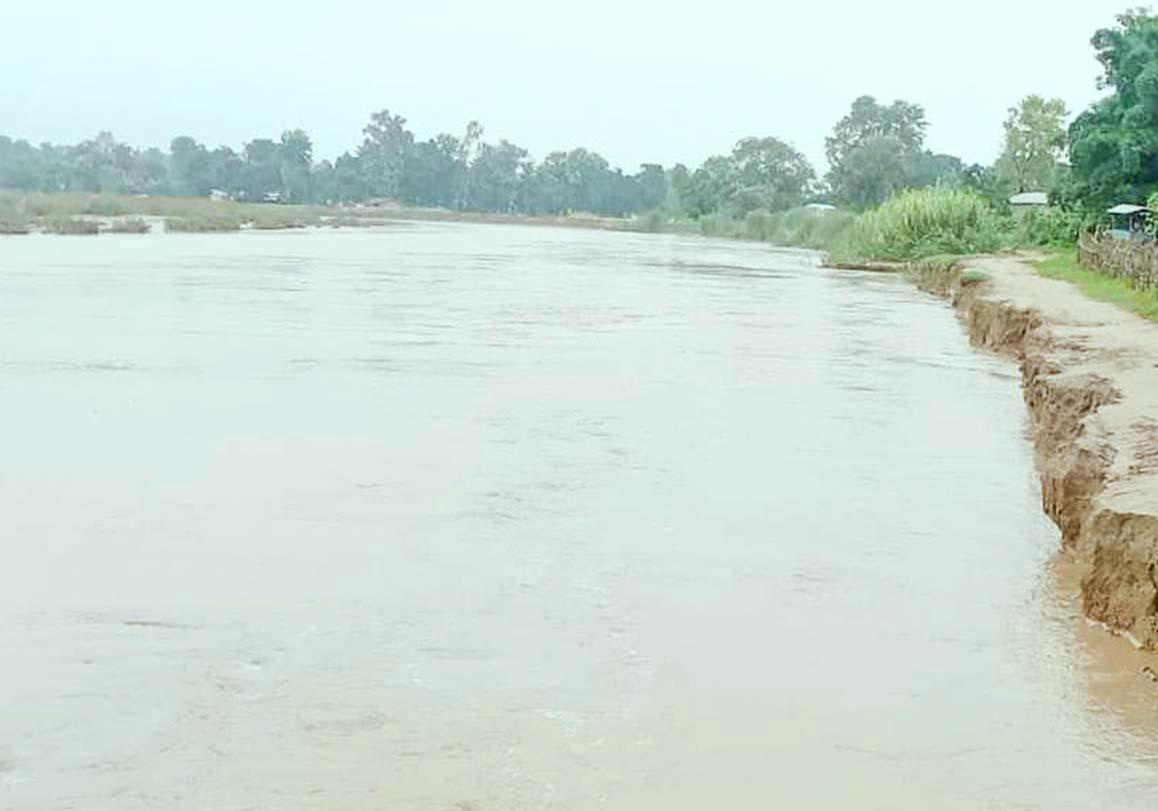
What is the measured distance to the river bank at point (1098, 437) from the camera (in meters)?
7.03

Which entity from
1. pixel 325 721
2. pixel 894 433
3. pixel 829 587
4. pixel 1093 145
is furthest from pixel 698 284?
pixel 325 721

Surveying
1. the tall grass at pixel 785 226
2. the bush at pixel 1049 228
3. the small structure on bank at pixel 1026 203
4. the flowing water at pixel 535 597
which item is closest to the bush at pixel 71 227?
the tall grass at pixel 785 226

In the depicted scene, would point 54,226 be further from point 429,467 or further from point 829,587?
point 829,587

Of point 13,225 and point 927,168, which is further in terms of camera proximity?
point 927,168

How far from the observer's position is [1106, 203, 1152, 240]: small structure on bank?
31.4 m

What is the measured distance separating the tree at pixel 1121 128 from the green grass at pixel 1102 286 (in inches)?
74.6

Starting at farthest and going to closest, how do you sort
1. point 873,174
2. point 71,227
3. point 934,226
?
1. point 873,174
2. point 71,227
3. point 934,226

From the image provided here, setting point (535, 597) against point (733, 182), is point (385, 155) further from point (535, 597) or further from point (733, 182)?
point (535, 597)

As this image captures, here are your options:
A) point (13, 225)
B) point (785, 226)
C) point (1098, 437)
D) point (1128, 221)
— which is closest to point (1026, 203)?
point (1128, 221)

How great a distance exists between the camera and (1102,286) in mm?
23891

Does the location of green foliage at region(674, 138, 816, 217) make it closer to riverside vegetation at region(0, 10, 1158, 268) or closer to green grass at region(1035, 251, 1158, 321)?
riverside vegetation at region(0, 10, 1158, 268)

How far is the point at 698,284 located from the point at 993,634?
2873cm

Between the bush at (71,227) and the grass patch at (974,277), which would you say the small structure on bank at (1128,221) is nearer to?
the grass patch at (974,277)

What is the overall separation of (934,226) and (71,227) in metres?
29.3
